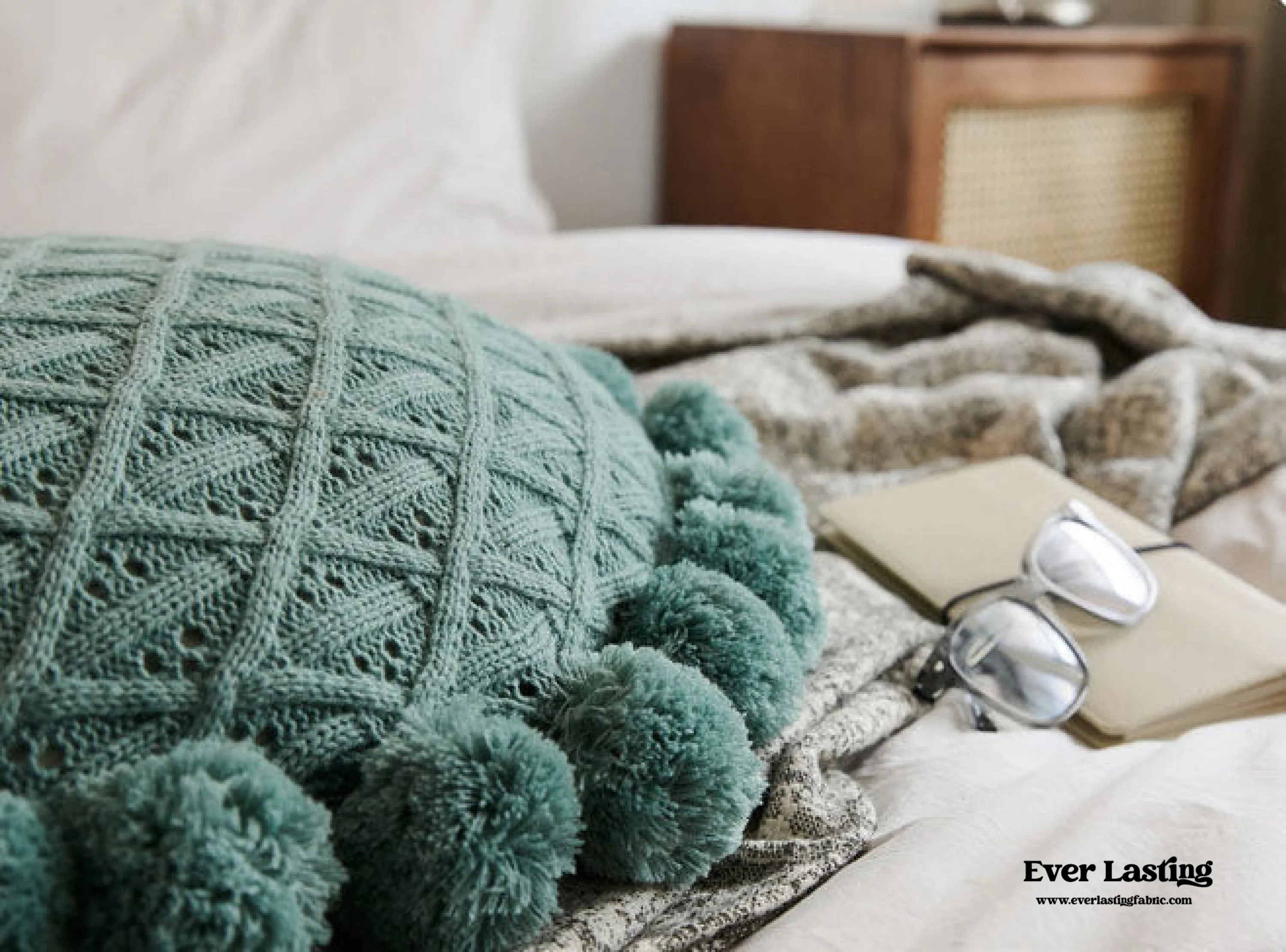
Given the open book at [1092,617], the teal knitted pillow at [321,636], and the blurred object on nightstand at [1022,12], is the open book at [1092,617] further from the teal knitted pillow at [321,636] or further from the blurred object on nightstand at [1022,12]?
the blurred object on nightstand at [1022,12]

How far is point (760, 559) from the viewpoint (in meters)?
0.56

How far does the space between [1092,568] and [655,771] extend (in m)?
0.35

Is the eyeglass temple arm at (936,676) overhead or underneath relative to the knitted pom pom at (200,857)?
underneath

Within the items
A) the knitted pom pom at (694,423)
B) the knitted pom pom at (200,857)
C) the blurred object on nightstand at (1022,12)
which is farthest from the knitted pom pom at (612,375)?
the blurred object on nightstand at (1022,12)

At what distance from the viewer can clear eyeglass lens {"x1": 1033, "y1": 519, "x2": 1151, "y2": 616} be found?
679 millimetres

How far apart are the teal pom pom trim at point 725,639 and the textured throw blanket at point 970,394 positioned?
7cm

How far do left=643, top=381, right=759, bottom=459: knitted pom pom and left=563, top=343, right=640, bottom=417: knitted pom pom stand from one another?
12 mm

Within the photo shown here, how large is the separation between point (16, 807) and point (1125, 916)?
14.7 inches

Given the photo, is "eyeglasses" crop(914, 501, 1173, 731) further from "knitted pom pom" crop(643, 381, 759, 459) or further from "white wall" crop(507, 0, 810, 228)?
"white wall" crop(507, 0, 810, 228)

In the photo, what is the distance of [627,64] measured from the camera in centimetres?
173

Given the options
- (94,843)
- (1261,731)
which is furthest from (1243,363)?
(94,843)

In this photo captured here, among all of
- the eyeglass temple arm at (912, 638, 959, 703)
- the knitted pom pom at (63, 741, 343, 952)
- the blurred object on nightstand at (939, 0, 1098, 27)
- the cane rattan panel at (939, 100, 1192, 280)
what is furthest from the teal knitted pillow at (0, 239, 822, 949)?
the blurred object on nightstand at (939, 0, 1098, 27)

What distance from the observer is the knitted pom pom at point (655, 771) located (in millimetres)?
438

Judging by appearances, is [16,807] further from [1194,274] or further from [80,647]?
[1194,274]
